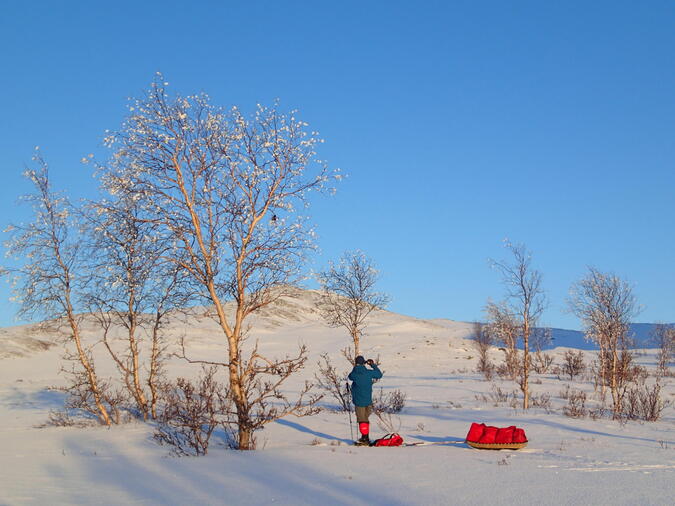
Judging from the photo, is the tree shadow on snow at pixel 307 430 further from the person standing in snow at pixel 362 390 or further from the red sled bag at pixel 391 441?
the red sled bag at pixel 391 441

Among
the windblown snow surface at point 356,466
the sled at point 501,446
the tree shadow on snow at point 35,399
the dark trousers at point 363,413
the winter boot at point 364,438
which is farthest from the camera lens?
the tree shadow on snow at point 35,399

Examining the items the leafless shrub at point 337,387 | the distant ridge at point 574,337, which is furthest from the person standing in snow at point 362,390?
the distant ridge at point 574,337

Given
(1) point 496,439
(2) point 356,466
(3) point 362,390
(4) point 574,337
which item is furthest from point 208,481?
(4) point 574,337

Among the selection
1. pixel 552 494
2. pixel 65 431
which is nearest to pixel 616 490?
pixel 552 494

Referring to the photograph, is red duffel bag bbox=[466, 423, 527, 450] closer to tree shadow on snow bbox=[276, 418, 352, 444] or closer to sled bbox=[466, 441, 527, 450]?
sled bbox=[466, 441, 527, 450]

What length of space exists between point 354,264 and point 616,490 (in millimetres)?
23905

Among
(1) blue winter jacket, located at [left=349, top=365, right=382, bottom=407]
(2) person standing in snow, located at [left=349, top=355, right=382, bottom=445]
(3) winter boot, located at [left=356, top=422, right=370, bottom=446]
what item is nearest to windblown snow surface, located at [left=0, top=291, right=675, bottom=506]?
(3) winter boot, located at [left=356, top=422, right=370, bottom=446]

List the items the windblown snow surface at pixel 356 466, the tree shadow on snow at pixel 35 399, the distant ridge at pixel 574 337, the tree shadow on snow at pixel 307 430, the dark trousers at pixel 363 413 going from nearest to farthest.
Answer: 1. the windblown snow surface at pixel 356 466
2. the dark trousers at pixel 363 413
3. the tree shadow on snow at pixel 307 430
4. the tree shadow on snow at pixel 35 399
5. the distant ridge at pixel 574 337

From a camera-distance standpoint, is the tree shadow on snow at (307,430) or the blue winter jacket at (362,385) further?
the tree shadow on snow at (307,430)

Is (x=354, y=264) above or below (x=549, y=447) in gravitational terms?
above

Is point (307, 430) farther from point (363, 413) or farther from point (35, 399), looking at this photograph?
point (35, 399)

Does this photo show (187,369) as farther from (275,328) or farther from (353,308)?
(275,328)

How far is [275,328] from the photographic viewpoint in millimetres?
87875

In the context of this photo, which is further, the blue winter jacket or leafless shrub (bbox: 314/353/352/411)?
leafless shrub (bbox: 314/353/352/411)
